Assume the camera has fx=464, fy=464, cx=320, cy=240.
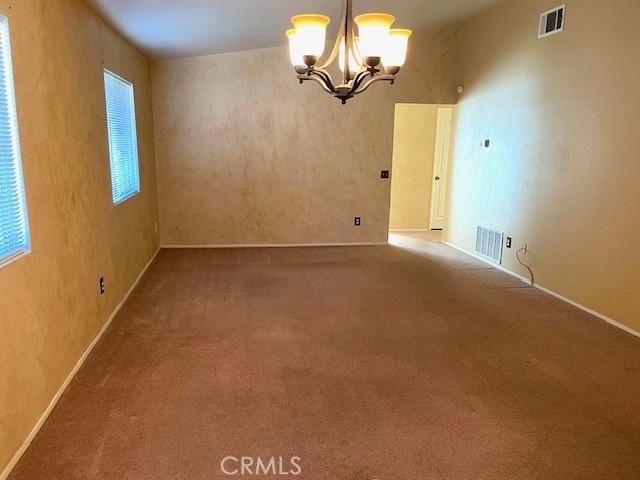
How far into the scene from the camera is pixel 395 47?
281 centimetres

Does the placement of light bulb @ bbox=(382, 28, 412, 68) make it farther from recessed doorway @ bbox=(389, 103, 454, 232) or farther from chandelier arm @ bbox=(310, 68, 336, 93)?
recessed doorway @ bbox=(389, 103, 454, 232)

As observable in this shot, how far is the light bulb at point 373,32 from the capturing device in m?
2.51

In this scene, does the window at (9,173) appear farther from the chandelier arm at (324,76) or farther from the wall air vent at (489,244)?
the wall air vent at (489,244)

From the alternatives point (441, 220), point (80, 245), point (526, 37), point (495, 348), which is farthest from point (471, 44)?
point (80, 245)

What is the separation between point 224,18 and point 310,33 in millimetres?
2026

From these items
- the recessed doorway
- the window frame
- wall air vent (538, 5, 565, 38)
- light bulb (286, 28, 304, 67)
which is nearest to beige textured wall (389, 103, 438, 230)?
the recessed doorway

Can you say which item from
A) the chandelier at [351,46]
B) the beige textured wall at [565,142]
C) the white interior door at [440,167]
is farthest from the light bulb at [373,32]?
the white interior door at [440,167]

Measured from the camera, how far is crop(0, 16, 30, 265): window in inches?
79.3

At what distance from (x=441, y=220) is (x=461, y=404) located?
549 cm

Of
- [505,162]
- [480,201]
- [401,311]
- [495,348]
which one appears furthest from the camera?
[480,201]

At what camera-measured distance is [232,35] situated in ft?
16.1

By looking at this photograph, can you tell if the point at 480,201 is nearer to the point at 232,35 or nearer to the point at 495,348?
the point at 495,348

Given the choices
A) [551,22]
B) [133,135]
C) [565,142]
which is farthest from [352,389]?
[551,22]

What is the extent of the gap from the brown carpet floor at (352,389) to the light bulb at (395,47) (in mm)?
1882
